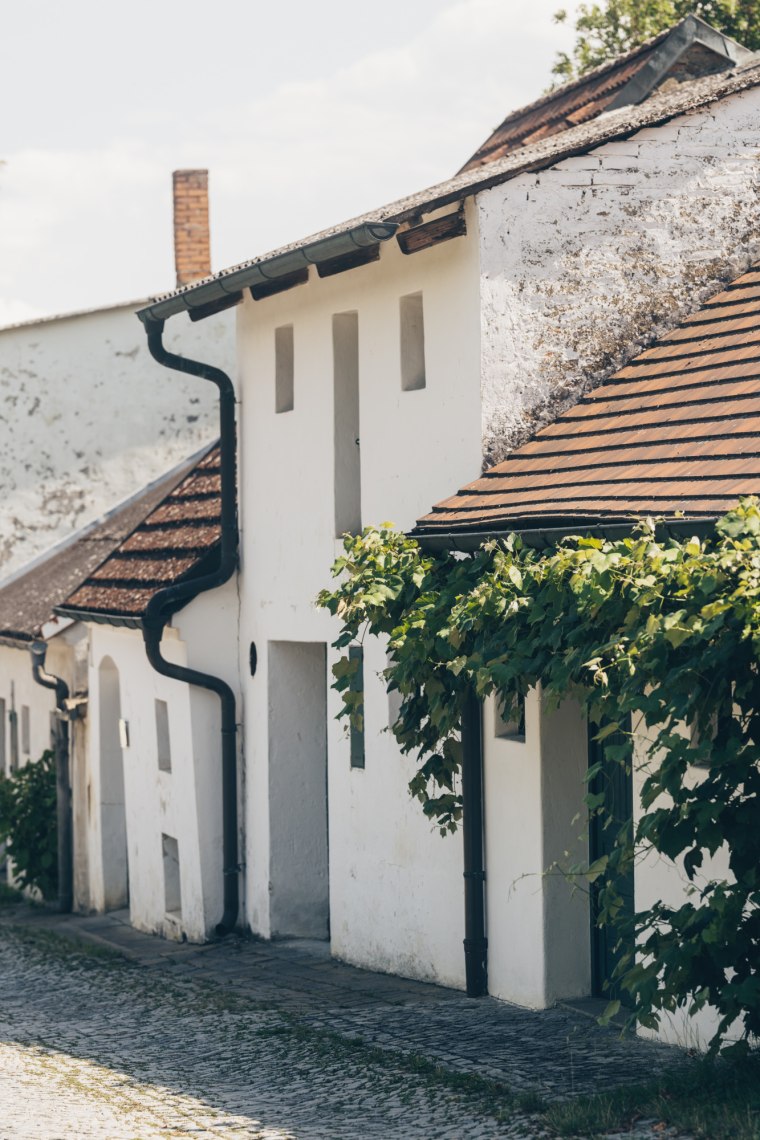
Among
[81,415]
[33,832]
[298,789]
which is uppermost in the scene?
[81,415]

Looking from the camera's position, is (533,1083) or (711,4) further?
(711,4)

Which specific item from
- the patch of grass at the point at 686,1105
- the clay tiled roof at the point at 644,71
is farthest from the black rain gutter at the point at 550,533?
the clay tiled roof at the point at 644,71

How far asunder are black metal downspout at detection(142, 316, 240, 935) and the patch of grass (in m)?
6.85

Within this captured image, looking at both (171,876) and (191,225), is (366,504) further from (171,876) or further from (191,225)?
(191,225)

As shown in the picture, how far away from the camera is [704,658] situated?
22.4 ft

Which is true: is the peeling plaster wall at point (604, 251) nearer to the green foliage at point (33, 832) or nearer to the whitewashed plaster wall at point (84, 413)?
the green foliage at point (33, 832)

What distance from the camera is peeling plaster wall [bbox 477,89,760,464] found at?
430 inches

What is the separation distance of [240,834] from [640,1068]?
6.54m

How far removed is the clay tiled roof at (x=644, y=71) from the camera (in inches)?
594

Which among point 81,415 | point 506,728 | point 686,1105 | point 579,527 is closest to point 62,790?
point 81,415

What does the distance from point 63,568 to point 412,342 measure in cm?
993

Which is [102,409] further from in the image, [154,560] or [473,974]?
[473,974]

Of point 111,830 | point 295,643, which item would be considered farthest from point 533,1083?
point 111,830

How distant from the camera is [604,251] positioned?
36.8 feet
